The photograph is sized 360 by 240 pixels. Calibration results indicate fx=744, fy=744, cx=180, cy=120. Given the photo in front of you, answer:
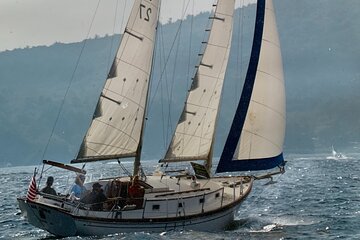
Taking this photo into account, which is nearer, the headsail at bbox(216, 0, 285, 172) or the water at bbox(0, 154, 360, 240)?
the water at bbox(0, 154, 360, 240)

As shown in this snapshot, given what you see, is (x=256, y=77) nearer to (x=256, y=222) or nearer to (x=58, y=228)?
(x=256, y=222)

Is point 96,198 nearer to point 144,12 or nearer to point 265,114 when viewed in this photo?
point 265,114

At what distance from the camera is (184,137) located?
33.2m

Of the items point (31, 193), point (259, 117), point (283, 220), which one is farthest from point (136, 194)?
point (283, 220)

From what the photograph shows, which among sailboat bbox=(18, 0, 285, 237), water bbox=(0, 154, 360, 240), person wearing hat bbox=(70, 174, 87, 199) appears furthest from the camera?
person wearing hat bbox=(70, 174, 87, 199)

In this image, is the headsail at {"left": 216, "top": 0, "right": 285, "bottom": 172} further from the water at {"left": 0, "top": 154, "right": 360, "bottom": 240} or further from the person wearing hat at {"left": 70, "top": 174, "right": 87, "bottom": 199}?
the person wearing hat at {"left": 70, "top": 174, "right": 87, "bottom": 199}

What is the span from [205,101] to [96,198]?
7382 millimetres

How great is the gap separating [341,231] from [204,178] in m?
6.42

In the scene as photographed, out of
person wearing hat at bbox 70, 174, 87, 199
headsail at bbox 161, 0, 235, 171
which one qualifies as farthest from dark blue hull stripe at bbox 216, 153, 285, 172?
person wearing hat at bbox 70, 174, 87, 199

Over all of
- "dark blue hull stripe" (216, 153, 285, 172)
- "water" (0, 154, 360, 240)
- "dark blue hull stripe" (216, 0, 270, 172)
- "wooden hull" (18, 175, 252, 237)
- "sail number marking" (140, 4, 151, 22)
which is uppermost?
"sail number marking" (140, 4, 151, 22)

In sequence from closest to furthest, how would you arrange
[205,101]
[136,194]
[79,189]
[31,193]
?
[31,193]
[136,194]
[79,189]
[205,101]

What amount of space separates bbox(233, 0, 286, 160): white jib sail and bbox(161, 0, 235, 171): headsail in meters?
2.06

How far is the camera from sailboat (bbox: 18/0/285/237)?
2859cm

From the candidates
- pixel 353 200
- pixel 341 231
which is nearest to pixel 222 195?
pixel 341 231
